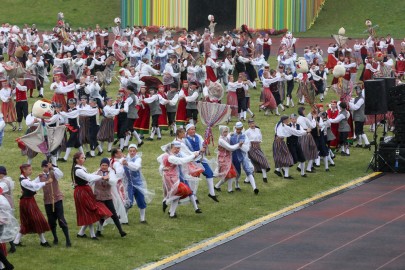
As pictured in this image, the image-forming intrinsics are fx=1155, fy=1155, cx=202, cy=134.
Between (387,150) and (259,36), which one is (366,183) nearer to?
(387,150)

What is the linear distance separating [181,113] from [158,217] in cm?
880

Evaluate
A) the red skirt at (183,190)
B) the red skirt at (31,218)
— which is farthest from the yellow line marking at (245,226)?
the red skirt at (31,218)

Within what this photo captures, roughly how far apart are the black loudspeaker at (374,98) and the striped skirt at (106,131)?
5992 mm

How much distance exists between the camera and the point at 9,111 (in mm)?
30250

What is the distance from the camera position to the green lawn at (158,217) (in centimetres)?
1838

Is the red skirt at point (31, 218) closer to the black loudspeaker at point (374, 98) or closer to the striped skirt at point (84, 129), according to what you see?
the striped skirt at point (84, 129)

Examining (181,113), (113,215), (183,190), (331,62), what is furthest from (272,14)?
(113,215)

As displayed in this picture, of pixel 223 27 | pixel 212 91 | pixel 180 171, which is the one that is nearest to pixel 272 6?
pixel 223 27

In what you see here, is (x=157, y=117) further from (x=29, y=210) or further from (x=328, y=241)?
(x=29, y=210)

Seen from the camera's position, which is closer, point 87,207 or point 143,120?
point 87,207

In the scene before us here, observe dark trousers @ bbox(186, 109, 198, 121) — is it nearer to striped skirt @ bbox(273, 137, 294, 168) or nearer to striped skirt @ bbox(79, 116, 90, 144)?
striped skirt @ bbox(79, 116, 90, 144)

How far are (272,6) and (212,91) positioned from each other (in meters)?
27.9

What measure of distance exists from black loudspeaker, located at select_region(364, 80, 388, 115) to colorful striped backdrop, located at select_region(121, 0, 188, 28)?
30.0m

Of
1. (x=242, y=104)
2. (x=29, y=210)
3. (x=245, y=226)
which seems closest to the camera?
(x=29, y=210)
